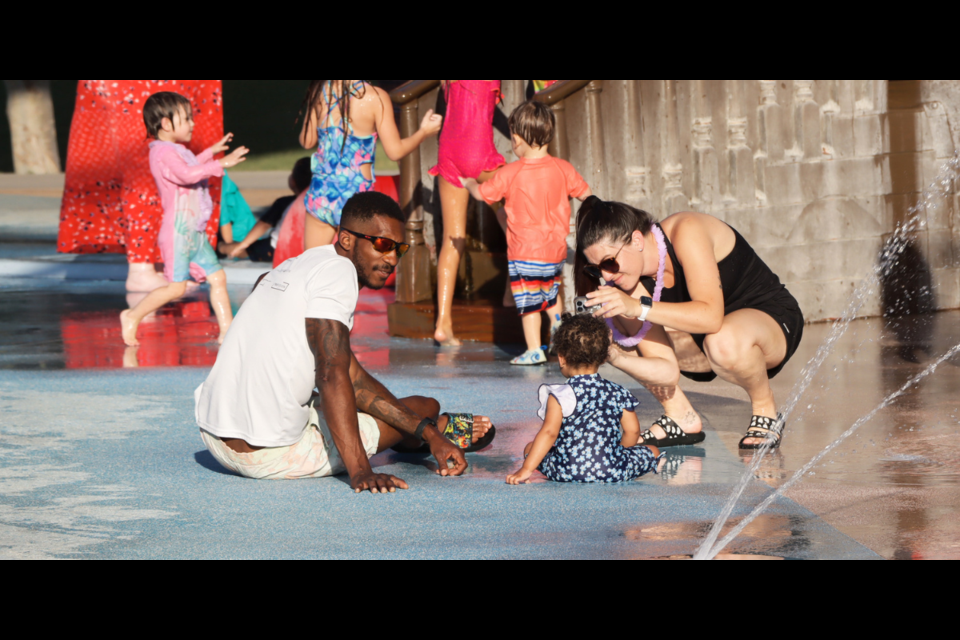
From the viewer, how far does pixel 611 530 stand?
3998 millimetres

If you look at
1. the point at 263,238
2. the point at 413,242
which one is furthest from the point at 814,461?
the point at 263,238

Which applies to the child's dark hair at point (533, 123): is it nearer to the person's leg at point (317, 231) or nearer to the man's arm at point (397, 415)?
the person's leg at point (317, 231)

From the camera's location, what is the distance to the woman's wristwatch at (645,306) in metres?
4.79

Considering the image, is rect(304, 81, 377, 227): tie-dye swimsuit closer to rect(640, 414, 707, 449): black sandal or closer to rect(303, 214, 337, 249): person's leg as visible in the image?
rect(303, 214, 337, 249): person's leg

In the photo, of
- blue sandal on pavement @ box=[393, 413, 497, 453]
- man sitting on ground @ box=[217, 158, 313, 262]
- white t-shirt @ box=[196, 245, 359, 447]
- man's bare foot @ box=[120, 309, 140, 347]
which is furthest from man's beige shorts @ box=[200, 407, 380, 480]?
man sitting on ground @ box=[217, 158, 313, 262]

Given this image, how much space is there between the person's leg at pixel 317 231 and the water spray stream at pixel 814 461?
3.89 m

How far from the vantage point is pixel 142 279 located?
10.7 m

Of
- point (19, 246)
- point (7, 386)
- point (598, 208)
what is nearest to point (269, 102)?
point (19, 246)

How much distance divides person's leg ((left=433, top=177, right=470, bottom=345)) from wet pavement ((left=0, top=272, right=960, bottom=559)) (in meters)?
0.49

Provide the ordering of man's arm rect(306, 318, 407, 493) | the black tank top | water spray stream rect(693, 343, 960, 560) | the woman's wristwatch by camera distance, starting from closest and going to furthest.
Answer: water spray stream rect(693, 343, 960, 560) < man's arm rect(306, 318, 407, 493) < the woman's wristwatch < the black tank top

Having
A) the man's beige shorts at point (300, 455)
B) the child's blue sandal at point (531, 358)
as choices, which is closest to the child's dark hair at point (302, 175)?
the child's blue sandal at point (531, 358)

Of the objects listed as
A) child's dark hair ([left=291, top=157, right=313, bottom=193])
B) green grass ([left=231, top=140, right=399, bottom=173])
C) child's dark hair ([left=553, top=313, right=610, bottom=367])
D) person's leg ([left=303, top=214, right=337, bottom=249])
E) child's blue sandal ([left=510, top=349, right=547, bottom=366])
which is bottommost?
child's blue sandal ([left=510, top=349, right=547, bottom=366])

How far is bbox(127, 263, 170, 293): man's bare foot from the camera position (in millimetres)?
10656

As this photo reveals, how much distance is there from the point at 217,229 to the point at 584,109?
606 centimetres
